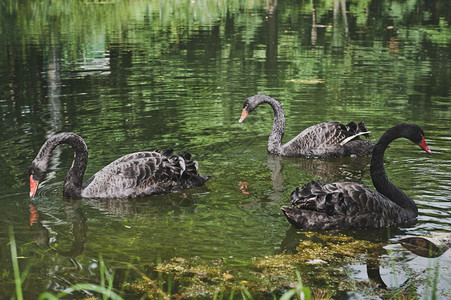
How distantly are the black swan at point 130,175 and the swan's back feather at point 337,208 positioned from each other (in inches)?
63.4

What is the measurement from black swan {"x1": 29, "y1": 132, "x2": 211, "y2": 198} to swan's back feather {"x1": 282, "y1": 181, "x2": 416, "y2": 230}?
1.61 meters

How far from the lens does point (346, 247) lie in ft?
17.5

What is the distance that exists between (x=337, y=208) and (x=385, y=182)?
2.30 feet

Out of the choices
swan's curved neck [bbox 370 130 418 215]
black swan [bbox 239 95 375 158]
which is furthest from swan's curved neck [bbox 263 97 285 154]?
swan's curved neck [bbox 370 130 418 215]

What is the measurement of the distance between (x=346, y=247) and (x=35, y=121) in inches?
244

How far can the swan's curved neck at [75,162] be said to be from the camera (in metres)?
6.59

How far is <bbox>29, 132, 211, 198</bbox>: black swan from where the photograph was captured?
670cm

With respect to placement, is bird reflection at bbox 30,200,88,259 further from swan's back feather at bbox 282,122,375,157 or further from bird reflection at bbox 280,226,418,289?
swan's back feather at bbox 282,122,375,157

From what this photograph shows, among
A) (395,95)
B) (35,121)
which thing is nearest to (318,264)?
(35,121)

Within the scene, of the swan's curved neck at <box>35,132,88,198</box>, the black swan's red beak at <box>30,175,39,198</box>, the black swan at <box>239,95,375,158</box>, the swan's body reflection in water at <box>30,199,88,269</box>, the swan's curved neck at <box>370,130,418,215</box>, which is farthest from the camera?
the black swan at <box>239,95,375,158</box>

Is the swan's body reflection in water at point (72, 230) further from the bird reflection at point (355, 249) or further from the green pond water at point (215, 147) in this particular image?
the bird reflection at point (355, 249)

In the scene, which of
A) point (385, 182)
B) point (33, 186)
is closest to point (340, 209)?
point (385, 182)

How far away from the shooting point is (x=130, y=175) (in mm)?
6750

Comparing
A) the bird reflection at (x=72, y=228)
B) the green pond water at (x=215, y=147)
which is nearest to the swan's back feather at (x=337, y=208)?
the green pond water at (x=215, y=147)
